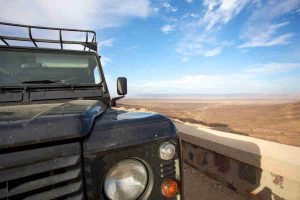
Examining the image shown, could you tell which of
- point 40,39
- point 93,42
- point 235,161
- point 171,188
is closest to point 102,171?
point 171,188

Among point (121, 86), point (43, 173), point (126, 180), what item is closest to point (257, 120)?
point (121, 86)

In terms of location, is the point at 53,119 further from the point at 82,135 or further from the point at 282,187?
the point at 282,187

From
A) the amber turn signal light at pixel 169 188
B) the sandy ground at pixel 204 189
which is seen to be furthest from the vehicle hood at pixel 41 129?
the sandy ground at pixel 204 189

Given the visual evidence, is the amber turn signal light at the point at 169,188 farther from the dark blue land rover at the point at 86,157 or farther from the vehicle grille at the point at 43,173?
the vehicle grille at the point at 43,173

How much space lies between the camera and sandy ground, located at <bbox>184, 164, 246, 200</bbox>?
3.46m

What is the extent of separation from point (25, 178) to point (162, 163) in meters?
0.80

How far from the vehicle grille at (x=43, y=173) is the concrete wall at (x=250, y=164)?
2.31 m

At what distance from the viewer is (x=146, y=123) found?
5.23 feet

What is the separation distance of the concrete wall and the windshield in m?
2.13

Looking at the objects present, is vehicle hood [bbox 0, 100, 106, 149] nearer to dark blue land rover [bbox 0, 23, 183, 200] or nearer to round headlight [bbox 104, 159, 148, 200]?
dark blue land rover [bbox 0, 23, 183, 200]

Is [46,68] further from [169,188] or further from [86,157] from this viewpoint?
[169,188]

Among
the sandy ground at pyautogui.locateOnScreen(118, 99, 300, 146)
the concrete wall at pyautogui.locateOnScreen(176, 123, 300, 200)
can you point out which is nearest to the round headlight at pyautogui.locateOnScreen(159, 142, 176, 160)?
the concrete wall at pyautogui.locateOnScreen(176, 123, 300, 200)

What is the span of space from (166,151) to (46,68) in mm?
2203

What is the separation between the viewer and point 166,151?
1568 millimetres
